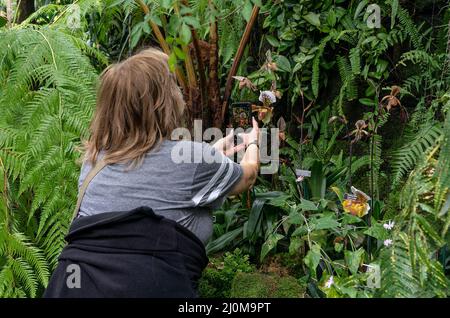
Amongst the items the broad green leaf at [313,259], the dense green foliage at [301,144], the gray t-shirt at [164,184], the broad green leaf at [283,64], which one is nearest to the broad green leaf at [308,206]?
the dense green foliage at [301,144]

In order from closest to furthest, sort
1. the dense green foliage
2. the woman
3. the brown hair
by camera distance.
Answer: the woman, the brown hair, the dense green foliage

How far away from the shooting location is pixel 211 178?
2020 mm

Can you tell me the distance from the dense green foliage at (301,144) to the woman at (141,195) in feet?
0.74

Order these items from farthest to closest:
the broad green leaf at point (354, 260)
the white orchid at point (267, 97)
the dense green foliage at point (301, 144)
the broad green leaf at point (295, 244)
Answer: the white orchid at point (267, 97)
the broad green leaf at point (295, 244)
the broad green leaf at point (354, 260)
the dense green foliage at point (301, 144)

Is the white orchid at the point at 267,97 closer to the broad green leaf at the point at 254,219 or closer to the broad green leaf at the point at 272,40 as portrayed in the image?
the broad green leaf at the point at 254,219

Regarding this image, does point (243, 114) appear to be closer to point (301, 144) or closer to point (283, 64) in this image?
point (301, 144)

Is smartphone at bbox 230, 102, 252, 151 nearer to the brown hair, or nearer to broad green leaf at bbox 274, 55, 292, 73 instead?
broad green leaf at bbox 274, 55, 292, 73

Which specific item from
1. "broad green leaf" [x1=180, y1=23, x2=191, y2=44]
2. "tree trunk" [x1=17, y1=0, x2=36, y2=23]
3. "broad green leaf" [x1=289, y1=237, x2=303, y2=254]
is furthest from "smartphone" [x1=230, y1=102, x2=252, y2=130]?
"tree trunk" [x1=17, y1=0, x2=36, y2=23]

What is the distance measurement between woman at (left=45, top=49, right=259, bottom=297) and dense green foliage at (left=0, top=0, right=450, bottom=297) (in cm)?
22

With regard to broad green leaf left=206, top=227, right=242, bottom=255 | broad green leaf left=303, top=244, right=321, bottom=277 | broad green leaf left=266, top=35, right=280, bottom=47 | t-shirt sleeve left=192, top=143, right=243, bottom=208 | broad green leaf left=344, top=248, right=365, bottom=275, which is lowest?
broad green leaf left=206, top=227, right=242, bottom=255

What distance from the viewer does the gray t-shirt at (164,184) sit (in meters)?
1.95

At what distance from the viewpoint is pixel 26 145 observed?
106 inches

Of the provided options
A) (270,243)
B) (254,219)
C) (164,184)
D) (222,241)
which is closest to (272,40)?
(254,219)

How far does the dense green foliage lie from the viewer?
2135 millimetres
